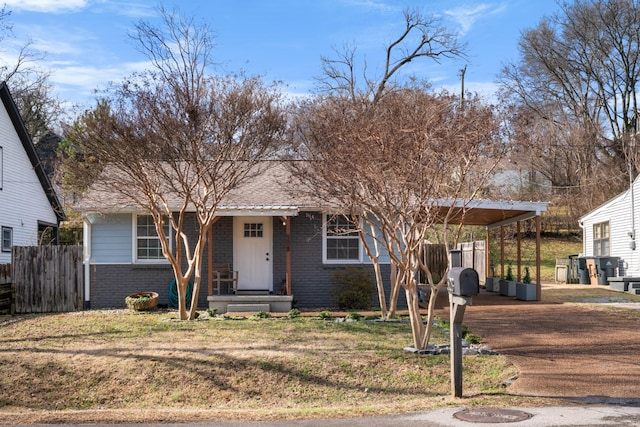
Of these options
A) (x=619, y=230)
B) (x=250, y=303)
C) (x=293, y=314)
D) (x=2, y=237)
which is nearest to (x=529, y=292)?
(x=293, y=314)

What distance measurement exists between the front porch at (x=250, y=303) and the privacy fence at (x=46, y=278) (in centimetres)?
329

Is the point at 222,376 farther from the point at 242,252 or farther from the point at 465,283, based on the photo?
the point at 242,252

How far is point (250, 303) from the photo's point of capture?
1673cm

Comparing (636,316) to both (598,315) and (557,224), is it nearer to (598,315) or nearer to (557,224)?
(598,315)

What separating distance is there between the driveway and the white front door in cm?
460

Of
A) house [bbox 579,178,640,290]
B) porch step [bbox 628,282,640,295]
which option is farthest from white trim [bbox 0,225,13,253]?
house [bbox 579,178,640,290]

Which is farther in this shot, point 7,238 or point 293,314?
point 7,238

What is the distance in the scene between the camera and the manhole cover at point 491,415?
707 centimetres

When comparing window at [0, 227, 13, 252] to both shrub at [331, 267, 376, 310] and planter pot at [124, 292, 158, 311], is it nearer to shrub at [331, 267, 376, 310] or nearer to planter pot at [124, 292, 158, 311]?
planter pot at [124, 292, 158, 311]

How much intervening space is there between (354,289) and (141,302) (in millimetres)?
5101

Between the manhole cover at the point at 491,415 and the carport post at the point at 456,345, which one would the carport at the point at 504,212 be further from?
the manhole cover at the point at 491,415

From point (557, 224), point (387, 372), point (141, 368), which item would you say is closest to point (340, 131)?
A: point (387, 372)

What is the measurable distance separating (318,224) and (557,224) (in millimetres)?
24463

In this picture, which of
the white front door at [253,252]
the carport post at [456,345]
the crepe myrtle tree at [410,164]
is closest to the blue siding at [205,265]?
the white front door at [253,252]
